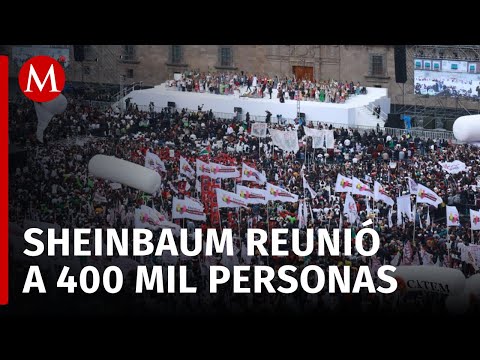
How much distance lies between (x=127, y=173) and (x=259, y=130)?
551 centimetres

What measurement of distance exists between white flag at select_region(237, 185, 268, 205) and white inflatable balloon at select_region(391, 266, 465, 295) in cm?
448

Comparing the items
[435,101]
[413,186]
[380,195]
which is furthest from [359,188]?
[435,101]

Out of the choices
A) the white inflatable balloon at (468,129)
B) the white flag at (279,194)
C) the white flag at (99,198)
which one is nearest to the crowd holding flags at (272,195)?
the white flag at (279,194)

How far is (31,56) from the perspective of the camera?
3825cm

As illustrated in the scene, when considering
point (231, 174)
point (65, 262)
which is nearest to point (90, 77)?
point (231, 174)

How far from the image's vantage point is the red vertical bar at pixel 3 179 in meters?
30.6

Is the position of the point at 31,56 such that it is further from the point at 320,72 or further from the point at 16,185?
the point at 320,72

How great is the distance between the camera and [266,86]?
140ft

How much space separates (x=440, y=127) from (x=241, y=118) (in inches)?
223

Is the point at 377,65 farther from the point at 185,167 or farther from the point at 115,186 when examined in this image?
the point at 115,186

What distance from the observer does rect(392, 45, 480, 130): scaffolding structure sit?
4038 cm

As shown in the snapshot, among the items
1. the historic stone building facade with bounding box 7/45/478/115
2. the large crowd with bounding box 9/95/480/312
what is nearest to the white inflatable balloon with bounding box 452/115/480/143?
the large crowd with bounding box 9/95/480/312

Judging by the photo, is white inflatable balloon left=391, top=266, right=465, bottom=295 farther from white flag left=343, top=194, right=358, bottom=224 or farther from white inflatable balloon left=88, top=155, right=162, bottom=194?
white inflatable balloon left=88, top=155, right=162, bottom=194

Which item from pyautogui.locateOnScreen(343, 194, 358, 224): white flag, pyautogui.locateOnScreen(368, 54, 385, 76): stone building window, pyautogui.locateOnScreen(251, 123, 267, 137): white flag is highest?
pyautogui.locateOnScreen(368, 54, 385, 76): stone building window
